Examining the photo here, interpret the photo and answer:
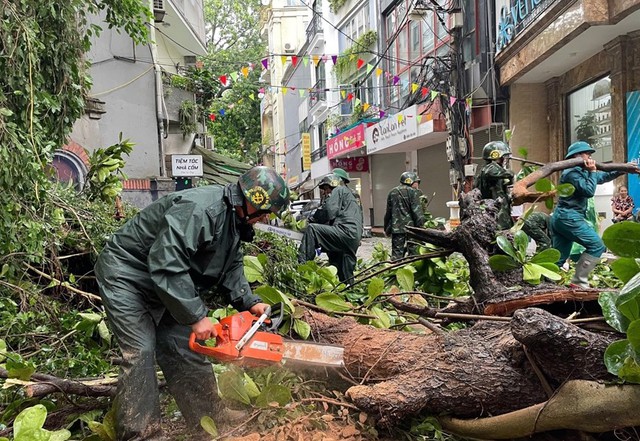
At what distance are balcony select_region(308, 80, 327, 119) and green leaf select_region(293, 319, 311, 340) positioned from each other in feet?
80.3

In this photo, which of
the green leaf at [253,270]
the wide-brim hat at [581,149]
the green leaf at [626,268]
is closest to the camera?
the green leaf at [626,268]

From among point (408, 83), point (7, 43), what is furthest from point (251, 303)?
point (408, 83)

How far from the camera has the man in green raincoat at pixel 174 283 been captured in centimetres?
242

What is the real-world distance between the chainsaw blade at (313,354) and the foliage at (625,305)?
1304mm

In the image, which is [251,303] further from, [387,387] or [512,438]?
[512,438]

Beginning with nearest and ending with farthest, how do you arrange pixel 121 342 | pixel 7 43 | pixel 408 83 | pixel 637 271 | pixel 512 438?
1. pixel 637 271
2. pixel 512 438
3. pixel 121 342
4. pixel 7 43
5. pixel 408 83

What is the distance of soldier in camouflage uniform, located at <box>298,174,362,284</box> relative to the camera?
6.05 meters

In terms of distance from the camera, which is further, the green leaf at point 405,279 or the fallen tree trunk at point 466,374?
the green leaf at point 405,279

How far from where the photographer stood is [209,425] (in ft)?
8.39

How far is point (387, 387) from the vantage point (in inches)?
94.0

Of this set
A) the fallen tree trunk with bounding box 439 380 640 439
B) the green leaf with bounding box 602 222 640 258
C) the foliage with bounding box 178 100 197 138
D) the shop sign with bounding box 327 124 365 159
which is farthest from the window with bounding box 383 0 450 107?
the fallen tree trunk with bounding box 439 380 640 439

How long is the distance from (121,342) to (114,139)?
38.8 feet

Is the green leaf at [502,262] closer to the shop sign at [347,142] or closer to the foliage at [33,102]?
the foliage at [33,102]

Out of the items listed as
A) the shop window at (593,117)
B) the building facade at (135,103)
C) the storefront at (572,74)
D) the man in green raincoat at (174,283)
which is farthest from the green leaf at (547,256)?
the building facade at (135,103)
